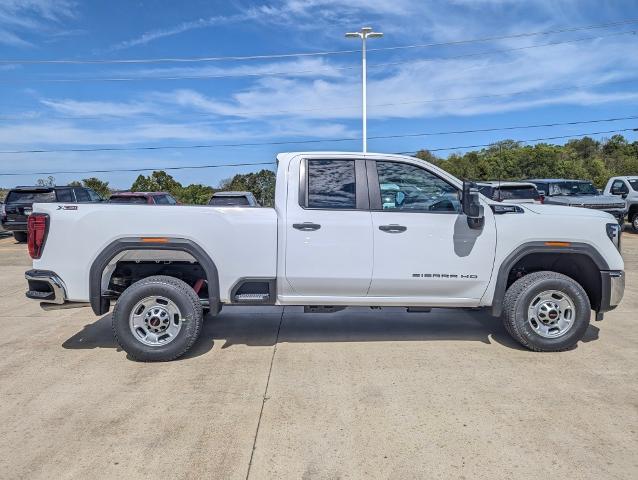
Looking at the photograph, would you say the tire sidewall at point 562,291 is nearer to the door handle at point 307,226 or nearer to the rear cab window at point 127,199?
the door handle at point 307,226

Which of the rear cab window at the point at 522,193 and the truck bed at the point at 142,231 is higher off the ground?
the rear cab window at the point at 522,193

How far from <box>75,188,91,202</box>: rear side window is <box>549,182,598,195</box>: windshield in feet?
52.1

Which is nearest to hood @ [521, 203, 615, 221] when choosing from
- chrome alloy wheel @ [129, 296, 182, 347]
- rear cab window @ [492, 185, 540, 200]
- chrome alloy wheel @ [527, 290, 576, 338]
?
chrome alloy wheel @ [527, 290, 576, 338]

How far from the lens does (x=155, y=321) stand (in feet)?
15.7

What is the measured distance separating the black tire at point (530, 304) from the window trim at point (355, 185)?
5.69ft

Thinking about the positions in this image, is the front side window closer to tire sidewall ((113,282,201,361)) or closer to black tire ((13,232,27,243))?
tire sidewall ((113,282,201,361))

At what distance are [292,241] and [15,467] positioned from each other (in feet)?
8.96

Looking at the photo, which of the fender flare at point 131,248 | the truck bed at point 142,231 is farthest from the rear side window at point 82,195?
the fender flare at point 131,248

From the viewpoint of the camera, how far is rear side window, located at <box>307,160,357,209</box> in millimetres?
4887

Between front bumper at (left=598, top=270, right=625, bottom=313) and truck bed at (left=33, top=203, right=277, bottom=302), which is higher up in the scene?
truck bed at (left=33, top=203, right=277, bottom=302)

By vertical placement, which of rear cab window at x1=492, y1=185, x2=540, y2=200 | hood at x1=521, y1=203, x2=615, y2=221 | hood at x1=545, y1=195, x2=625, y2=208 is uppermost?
rear cab window at x1=492, y1=185, x2=540, y2=200

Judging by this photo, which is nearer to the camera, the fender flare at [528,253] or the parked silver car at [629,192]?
the fender flare at [528,253]

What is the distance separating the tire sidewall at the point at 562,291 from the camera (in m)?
4.94

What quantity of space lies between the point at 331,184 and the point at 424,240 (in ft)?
3.48
